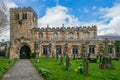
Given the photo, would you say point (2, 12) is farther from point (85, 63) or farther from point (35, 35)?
point (85, 63)

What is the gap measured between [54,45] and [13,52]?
30.5 ft

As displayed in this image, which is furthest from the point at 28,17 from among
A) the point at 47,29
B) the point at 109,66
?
the point at 109,66

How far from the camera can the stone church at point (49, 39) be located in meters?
51.8

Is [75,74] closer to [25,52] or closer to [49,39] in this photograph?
[25,52]

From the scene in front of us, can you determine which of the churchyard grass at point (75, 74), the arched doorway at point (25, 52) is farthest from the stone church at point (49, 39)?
the churchyard grass at point (75, 74)

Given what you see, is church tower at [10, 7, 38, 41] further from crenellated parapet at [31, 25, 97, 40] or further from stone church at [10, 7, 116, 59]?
crenellated parapet at [31, 25, 97, 40]

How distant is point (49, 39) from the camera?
62.1 metres

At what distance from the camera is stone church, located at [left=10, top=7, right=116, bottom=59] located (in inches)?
2037

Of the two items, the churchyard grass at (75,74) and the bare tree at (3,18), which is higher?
the bare tree at (3,18)

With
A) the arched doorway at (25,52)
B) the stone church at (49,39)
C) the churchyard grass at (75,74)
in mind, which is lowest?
the churchyard grass at (75,74)

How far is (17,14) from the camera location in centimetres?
6144

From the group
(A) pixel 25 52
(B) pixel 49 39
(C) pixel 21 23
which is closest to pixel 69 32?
(B) pixel 49 39

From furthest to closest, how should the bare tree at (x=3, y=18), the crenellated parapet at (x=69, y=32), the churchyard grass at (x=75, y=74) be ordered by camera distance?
the crenellated parapet at (x=69, y=32)
the bare tree at (x=3, y=18)
the churchyard grass at (x=75, y=74)

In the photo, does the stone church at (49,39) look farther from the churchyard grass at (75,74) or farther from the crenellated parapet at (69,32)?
the churchyard grass at (75,74)
